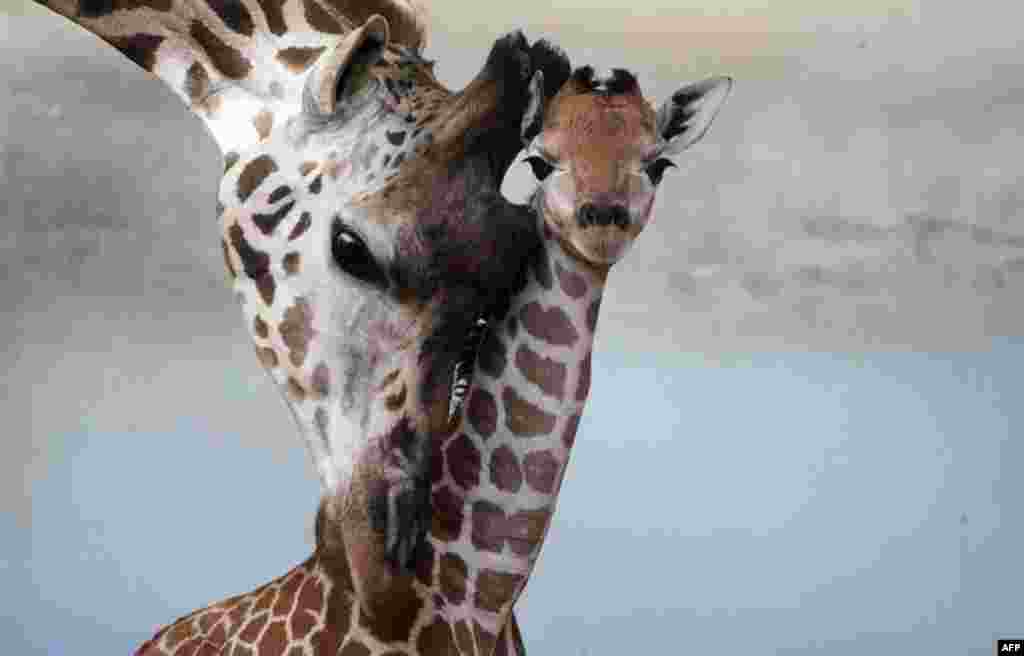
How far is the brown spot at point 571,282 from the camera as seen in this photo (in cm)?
116

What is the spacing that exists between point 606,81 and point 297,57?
0.89 ft

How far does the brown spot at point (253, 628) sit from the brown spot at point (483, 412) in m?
0.26

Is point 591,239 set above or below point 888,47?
below

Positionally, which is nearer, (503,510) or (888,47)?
(503,510)

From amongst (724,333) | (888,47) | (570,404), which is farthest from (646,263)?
(570,404)

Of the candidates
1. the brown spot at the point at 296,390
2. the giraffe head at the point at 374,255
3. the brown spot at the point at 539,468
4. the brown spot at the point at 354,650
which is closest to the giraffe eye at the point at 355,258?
the giraffe head at the point at 374,255

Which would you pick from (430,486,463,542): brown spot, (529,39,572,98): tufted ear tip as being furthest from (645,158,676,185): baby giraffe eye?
(430,486,463,542): brown spot

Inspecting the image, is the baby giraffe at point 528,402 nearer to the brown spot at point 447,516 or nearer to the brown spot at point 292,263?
the brown spot at point 447,516

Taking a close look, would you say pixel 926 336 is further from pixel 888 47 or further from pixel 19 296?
pixel 19 296

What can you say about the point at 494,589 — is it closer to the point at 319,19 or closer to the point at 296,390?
the point at 296,390

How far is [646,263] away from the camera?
6.68 feet

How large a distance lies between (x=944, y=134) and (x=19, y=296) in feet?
4.56

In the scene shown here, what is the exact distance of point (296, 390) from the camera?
1126 millimetres

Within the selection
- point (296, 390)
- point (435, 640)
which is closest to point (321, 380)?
point (296, 390)
